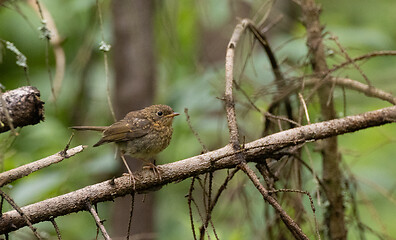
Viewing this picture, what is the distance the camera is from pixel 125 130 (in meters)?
3.62

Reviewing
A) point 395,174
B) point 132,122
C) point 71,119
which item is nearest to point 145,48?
point 71,119

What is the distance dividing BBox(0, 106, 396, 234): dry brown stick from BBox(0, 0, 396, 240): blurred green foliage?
0.99 m

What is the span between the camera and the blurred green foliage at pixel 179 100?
4633 millimetres

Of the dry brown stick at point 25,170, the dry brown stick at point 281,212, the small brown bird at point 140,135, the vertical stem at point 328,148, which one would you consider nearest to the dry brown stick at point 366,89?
the vertical stem at point 328,148

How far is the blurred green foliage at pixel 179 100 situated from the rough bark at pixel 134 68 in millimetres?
266

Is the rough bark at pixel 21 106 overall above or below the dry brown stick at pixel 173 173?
above

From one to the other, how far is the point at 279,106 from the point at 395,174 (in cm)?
309

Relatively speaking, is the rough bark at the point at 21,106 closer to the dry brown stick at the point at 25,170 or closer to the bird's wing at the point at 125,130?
the dry brown stick at the point at 25,170

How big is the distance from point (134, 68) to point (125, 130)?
2048 mm

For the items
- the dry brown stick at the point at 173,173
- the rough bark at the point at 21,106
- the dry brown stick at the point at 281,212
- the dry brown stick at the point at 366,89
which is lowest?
the dry brown stick at the point at 281,212

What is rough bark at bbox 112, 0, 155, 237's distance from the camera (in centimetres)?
546

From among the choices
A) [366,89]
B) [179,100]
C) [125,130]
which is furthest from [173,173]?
[179,100]

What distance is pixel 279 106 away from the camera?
3.65 meters

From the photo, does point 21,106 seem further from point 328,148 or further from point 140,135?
point 328,148
